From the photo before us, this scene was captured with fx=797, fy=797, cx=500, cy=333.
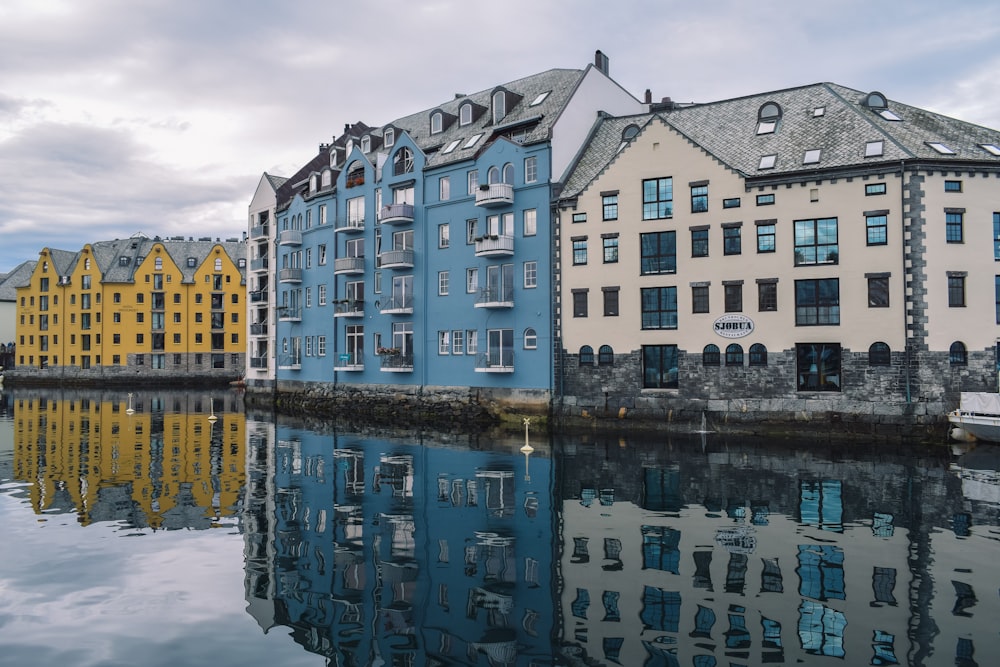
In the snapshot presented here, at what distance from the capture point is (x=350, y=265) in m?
56.8

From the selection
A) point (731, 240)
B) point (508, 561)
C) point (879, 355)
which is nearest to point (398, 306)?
point (731, 240)

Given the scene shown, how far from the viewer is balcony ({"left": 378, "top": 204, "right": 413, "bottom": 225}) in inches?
2085

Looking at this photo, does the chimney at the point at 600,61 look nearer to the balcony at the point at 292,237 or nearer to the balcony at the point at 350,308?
the balcony at the point at 350,308

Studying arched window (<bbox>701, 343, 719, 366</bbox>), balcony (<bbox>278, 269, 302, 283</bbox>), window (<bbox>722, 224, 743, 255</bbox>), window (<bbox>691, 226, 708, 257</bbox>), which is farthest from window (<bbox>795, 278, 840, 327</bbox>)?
balcony (<bbox>278, 269, 302, 283</bbox>)

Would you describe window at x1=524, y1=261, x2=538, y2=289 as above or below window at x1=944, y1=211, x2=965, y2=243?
below

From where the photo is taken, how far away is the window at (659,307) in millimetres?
41094

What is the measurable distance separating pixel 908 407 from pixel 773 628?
85.4 feet

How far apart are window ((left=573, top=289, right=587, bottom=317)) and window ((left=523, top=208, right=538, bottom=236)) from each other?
180 inches

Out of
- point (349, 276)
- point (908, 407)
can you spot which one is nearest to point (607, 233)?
point (908, 407)

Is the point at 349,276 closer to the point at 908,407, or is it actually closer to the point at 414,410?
the point at 414,410

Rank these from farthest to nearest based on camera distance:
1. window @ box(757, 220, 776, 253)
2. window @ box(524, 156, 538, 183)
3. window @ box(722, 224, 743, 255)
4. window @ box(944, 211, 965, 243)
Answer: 1. window @ box(524, 156, 538, 183)
2. window @ box(722, 224, 743, 255)
3. window @ box(757, 220, 776, 253)
4. window @ box(944, 211, 965, 243)

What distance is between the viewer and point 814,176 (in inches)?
1459

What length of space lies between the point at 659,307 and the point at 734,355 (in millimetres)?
4736

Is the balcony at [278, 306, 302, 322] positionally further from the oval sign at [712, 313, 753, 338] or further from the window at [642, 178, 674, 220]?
the oval sign at [712, 313, 753, 338]
